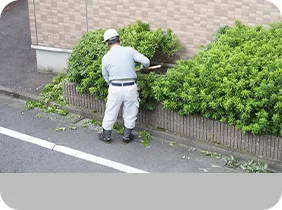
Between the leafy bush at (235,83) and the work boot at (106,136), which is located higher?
the leafy bush at (235,83)

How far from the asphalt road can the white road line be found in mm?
59

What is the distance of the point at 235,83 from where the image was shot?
877 cm

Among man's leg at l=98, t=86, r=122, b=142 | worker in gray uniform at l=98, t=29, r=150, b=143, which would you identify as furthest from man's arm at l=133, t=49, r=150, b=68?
man's leg at l=98, t=86, r=122, b=142

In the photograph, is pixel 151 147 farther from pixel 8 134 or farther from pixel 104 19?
pixel 104 19

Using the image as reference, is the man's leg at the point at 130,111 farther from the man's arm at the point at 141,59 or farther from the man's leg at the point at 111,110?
the man's arm at the point at 141,59

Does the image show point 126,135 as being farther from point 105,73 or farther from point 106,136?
point 105,73

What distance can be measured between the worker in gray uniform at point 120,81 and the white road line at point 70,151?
0.58m

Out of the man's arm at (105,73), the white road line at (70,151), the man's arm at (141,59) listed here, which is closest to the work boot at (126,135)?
the white road line at (70,151)

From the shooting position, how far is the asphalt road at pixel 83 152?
880 centimetres

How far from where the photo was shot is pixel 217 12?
34.3 ft

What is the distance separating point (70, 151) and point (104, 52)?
1943 millimetres

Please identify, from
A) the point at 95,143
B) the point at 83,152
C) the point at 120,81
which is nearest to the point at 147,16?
the point at 120,81

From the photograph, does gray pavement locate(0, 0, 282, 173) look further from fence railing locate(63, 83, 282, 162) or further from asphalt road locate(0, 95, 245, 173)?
fence railing locate(63, 83, 282, 162)

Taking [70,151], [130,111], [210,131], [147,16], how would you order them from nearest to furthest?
[210,131] → [70,151] → [130,111] → [147,16]
